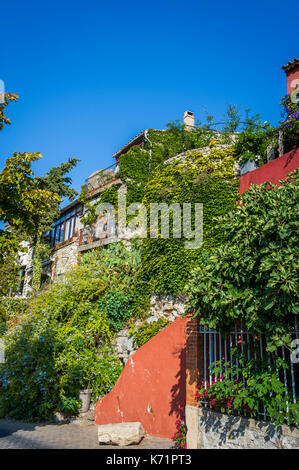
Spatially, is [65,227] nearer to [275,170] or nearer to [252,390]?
[275,170]

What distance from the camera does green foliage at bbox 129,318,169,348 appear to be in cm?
1085

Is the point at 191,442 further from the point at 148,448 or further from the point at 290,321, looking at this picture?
the point at 290,321

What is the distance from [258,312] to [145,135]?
566 inches

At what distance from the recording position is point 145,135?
18.1 m

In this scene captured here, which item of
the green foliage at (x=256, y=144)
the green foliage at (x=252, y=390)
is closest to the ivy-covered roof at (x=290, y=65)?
the green foliage at (x=256, y=144)

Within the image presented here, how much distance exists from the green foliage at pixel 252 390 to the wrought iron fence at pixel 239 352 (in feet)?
0.14

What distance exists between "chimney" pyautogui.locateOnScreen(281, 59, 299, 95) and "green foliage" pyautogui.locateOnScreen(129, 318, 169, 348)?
388 inches

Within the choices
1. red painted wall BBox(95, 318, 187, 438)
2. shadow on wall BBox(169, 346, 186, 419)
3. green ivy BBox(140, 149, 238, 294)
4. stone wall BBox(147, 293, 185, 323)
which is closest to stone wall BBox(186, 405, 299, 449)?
shadow on wall BBox(169, 346, 186, 419)

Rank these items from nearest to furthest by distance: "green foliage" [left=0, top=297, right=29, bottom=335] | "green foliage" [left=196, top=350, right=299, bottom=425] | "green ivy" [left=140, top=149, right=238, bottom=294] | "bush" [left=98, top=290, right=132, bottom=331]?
"green foliage" [left=196, top=350, right=299, bottom=425], "green ivy" [left=140, top=149, right=238, bottom=294], "bush" [left=98, top=290, right=132, bottom=331], "green foliage" [left=0, top=297, right=29, bottom=335]

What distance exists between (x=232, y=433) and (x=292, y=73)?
1333cm

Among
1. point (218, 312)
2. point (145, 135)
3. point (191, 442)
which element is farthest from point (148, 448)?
point (145, 135)

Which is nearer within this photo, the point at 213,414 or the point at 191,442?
the point at 213,414

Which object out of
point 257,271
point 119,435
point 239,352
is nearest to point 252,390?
point 239,352

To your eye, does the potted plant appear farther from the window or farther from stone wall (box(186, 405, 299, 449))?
the window
